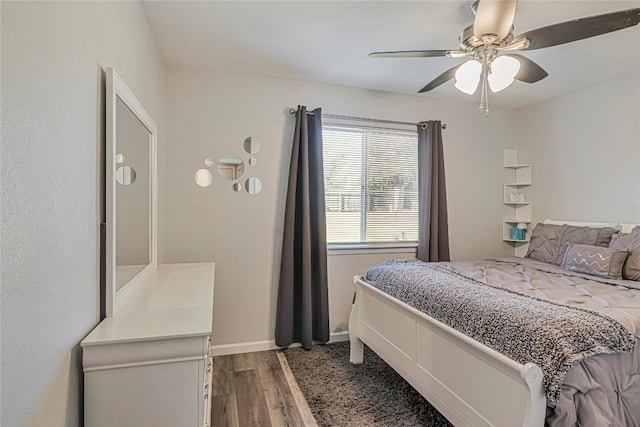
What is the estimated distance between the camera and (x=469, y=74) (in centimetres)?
192

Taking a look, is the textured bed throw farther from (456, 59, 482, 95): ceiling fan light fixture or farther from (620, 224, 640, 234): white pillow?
(620, 224, 640, 234): white pillow

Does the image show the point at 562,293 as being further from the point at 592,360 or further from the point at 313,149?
the point at 313,149

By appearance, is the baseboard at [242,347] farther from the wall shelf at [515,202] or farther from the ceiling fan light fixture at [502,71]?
the wall shelf at [515,202]

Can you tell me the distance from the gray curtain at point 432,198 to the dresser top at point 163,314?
2189mm

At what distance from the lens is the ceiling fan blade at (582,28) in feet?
4.70

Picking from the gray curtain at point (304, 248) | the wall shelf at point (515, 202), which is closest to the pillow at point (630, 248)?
the wall shelf at point (515, 202)

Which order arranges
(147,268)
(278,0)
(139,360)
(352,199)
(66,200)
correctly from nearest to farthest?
Result: (66,200) < (139,360) < (278,0) < (147,268) < (352,199)

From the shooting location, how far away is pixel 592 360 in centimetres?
133

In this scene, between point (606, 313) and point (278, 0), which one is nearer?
point (606, 313)

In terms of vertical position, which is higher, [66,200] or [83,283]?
[66,200]

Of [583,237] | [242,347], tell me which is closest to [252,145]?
[242,347]

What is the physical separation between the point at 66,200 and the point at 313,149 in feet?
7.41

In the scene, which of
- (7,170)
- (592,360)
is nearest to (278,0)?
(7,170)

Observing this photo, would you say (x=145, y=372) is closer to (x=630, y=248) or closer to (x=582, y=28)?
(x=582, y=28)
